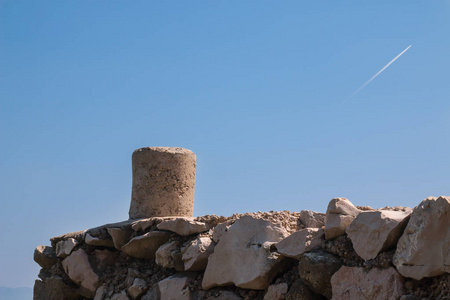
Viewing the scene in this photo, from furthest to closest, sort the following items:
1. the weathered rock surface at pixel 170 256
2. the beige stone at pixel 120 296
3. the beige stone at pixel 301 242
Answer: the beige stone at pixel 120 296 → the weathered rock surface at pixel 170 256 → the beige stone at pixel 301 242

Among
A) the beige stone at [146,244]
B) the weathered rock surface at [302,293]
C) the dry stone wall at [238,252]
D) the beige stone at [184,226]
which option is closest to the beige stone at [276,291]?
the dry stone wall at [238,252]

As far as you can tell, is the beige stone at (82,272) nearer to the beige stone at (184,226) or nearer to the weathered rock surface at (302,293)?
the beige stone at (184,226)

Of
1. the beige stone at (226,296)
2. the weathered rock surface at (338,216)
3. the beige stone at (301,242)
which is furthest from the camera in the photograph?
the beige stone at (226,296)

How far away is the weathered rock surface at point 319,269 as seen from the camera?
506 centimetres

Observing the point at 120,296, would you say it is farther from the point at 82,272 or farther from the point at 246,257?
the point at 246,257

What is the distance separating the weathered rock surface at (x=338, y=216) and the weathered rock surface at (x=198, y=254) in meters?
1.76

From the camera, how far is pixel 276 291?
553 cm

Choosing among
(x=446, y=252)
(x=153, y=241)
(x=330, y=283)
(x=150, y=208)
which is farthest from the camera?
(x=150, y=208)

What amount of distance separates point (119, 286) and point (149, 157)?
1.94m

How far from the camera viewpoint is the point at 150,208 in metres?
8.00

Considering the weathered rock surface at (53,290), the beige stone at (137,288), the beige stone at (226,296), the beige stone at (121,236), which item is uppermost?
the beige stone at (121,236)

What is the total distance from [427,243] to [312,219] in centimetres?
183

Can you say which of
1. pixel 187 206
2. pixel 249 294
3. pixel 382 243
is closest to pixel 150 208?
pixel 187 206

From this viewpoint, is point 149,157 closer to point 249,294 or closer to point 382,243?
point 249,294
